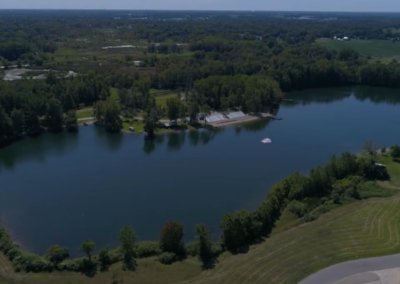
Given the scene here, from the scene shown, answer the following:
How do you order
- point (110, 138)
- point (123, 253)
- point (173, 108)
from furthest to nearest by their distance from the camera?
point (173, 108) → point (110, 138) → point (123, 253)

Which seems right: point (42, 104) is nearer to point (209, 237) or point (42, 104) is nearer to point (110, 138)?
point (110, 138)

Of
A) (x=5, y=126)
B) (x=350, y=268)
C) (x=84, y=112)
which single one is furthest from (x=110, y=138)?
(x=350, y=268)

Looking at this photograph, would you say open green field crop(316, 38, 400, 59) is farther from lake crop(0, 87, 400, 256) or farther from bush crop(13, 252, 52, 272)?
bush crop(13, 252, 52, 272)

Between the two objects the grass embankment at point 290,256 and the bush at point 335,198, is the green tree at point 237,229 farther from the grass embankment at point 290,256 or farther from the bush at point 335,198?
the bush at point 335,198

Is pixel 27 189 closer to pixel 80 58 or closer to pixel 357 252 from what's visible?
pixel 357 252

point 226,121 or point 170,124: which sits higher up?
point 170,124

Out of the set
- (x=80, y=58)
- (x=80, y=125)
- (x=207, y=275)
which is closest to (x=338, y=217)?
(x=207, y=275)
